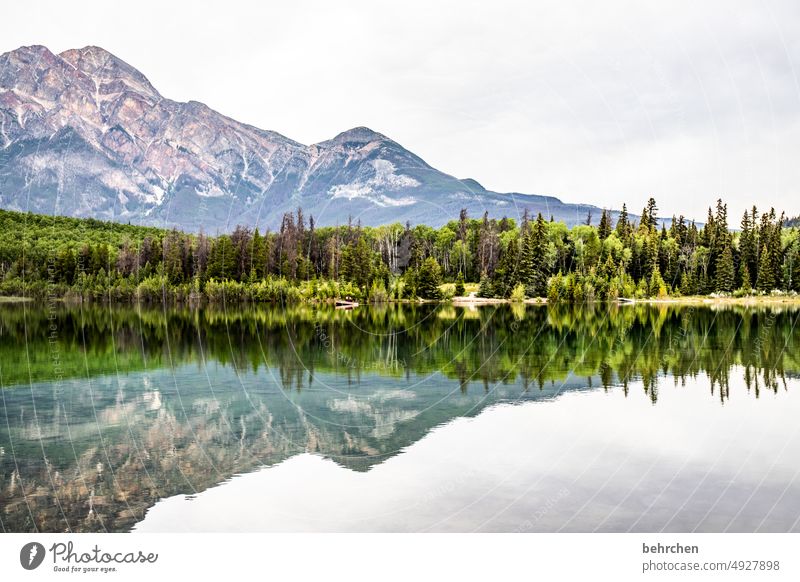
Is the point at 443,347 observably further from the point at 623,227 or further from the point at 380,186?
the point at 380,186

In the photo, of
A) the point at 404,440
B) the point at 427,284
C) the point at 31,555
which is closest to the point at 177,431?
the point at 404,440

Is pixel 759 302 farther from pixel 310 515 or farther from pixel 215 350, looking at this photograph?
pixel 310 515

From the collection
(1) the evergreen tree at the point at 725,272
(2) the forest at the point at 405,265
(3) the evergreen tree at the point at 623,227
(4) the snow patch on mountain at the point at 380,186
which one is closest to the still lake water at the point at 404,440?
(2) the forest at the point at 405,265

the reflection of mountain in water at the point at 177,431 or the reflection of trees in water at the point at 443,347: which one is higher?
the reflection of mountain in water at the point at 177,431

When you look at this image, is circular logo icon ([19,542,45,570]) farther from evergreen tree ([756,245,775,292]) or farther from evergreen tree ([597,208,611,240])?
evergreen tree ([597,208,611,240])

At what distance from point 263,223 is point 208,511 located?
109058 millimetres

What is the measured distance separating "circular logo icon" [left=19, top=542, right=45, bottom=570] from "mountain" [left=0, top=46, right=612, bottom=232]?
176 feet

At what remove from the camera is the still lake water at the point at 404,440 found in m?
9.29

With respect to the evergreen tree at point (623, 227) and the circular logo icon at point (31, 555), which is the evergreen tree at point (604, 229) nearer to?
the evergreen tree at point (623, 227)

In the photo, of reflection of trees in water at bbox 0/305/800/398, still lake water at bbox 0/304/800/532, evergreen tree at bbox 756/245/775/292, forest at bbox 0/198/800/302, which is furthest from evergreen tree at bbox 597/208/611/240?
still lake water at bbox 0/304/800/532

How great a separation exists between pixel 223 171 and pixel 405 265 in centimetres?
4128

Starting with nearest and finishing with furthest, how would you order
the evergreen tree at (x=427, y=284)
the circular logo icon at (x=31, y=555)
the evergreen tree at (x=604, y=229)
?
the circular logo icon at (x=31, y=555), the evergreen tree at (x=427, y=284), the evergreen tree at (x=604, y=229)

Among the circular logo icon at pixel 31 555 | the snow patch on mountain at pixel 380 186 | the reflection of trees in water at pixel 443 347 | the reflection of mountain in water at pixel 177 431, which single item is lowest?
the reflection of trees in water at pixel 443 347

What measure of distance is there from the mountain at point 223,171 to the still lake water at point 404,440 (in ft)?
130
